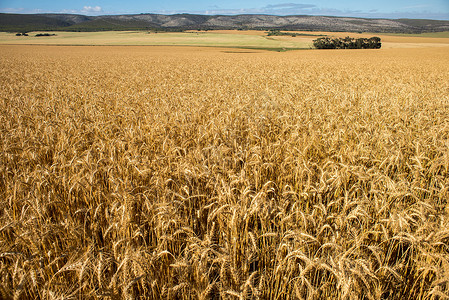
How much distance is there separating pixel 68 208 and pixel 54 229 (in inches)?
21.6

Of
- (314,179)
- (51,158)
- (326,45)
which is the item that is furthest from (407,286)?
(326,45)

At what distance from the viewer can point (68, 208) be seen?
235 cm

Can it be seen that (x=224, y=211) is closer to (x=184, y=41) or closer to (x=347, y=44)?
(x=347, y=44)

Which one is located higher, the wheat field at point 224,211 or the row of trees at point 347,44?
the row of trees at point 347,44

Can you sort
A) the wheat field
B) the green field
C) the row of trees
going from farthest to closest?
the green field < the row of trees < the wheat field

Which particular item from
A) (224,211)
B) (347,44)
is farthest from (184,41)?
(224,211)

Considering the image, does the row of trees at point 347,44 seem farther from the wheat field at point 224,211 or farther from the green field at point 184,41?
the wheat field at point 224,211

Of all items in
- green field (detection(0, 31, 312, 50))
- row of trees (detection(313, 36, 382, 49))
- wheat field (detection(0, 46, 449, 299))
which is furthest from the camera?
green field (detection(0, 31, 312, 50))

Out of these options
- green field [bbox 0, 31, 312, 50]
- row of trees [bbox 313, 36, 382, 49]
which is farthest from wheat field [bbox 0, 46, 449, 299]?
green field [bbox 0, 31, 312, 50]

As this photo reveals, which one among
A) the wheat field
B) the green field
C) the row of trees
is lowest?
the wheat field

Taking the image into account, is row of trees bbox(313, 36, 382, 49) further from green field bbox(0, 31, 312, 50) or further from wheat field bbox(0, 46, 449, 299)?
wheat field bbox(0, 46, 449, 299)

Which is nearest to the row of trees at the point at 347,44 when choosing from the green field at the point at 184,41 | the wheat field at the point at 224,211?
the green field at the point at 184,41

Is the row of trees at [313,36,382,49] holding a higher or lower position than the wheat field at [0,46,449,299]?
higher

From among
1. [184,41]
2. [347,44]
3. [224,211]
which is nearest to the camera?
[224,211]
